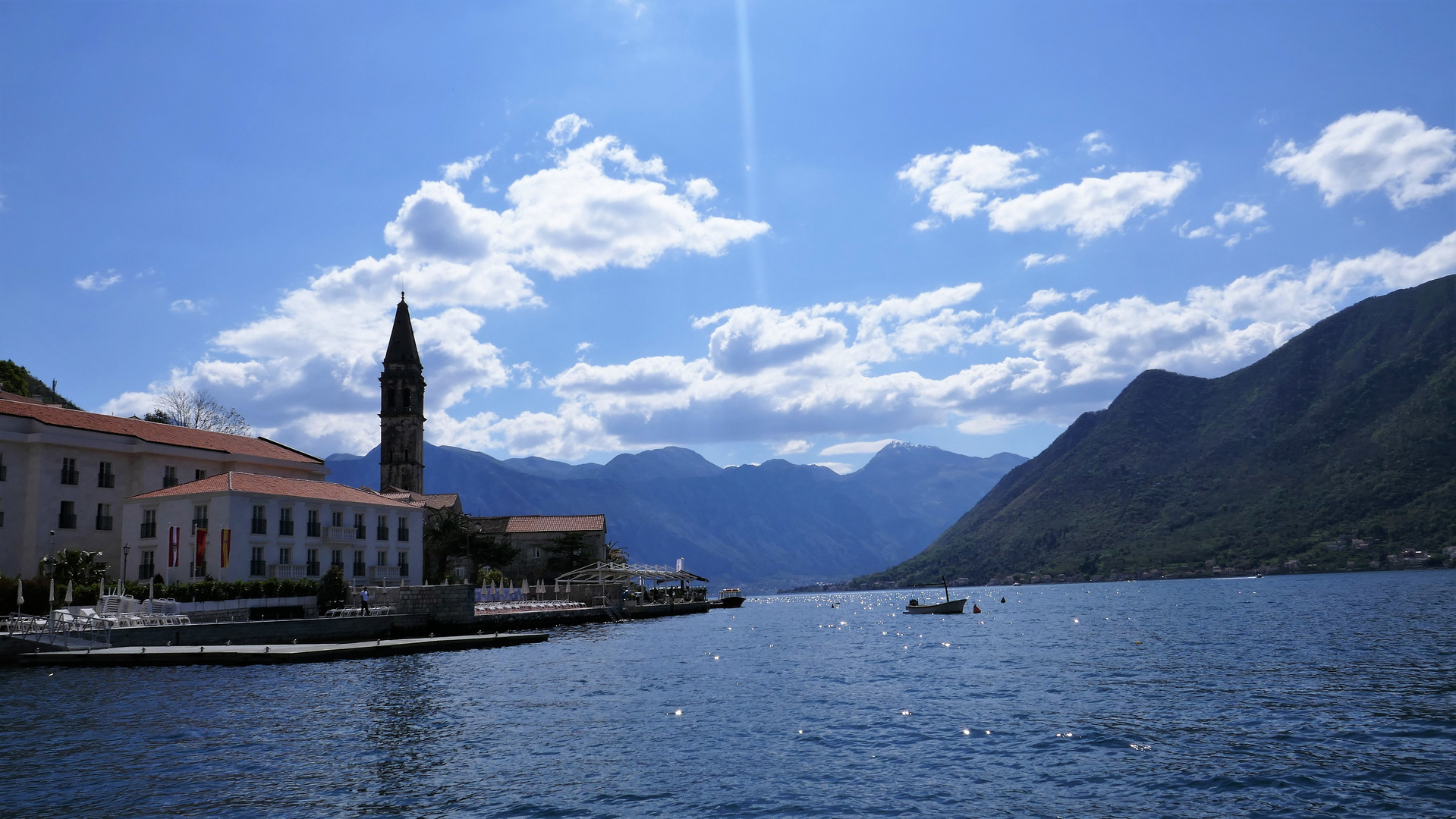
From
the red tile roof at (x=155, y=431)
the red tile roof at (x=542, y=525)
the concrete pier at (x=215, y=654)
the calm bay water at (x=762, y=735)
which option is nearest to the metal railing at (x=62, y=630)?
the concrete pier at (x=215, y=654)

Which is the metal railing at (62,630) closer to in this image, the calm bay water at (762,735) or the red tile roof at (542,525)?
the calm bay water at (762,735)

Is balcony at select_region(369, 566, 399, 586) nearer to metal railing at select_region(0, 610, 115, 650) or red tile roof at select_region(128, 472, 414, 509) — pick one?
red tile roof at select_region(128, 472, 414, 509)

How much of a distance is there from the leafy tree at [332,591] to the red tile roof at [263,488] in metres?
8.43

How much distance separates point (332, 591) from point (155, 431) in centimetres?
2555

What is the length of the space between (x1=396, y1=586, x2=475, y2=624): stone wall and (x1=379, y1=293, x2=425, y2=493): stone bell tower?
59500 millimetres

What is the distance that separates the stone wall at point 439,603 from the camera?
62250 mm

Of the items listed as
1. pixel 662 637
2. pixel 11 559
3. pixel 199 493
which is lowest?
pixel 662 637

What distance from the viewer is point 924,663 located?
152 ft

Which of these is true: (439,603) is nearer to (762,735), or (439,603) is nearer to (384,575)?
(384,575)

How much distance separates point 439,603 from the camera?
6306 centimetres

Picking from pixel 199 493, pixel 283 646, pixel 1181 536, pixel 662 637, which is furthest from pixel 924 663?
pixel 1181 536

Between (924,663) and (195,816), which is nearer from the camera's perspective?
(195,816)

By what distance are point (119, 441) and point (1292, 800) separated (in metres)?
75.6

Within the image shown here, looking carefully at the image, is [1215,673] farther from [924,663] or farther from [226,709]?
[226,709]
